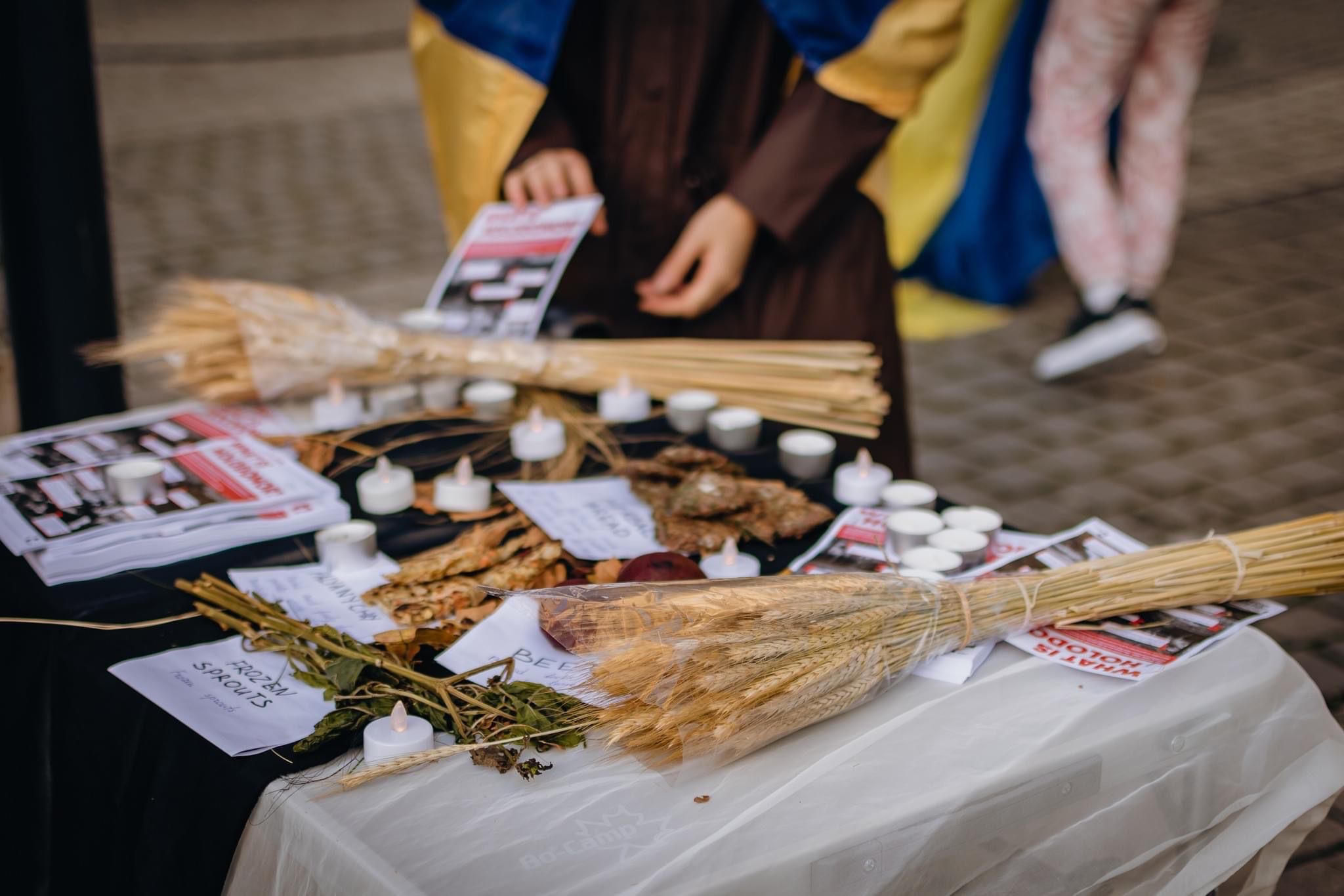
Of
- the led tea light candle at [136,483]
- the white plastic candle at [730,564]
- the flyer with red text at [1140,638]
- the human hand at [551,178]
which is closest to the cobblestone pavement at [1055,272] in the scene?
the flyer with red text at [1140,638]

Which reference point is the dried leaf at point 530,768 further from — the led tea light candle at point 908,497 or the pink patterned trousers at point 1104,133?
the pink patterned trousers at point 1104,133

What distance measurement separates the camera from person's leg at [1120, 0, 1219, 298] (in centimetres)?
413

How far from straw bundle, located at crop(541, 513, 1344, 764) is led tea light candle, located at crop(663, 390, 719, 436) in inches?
28.4

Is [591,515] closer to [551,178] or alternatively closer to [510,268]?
[510,268]

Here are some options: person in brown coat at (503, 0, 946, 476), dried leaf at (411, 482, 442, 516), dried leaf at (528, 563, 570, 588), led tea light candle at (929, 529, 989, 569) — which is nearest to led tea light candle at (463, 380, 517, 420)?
dried leaf at (411, 482, 442, 516)

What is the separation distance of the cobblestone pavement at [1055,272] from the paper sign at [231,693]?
159 cm

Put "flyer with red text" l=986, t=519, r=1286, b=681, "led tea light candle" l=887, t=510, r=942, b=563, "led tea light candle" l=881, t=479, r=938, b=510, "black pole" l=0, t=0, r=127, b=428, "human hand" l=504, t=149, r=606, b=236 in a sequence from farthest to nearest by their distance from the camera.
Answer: "black pole" l=0, t=0, r=127, b=428
"human hand" l=504, t=149, r=606, b=236
"led tea light candle" l=881, t=479, r=938, b=510
"led tea light candle" l=887, t=510, r=942, b=563
"flyer with red text" l=986, t=519, r=1286, b=681

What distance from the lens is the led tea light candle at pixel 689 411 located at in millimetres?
1967

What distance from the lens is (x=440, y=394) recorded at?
2051 mm

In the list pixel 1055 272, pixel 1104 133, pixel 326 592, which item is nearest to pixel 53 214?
pixel 326 592

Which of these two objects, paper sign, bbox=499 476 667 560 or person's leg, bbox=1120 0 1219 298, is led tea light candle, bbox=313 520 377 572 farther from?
person's leg, bbox=1120 0 1219 298

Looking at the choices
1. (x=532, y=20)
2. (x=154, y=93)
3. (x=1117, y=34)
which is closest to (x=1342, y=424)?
→ (x=1117, y=34)

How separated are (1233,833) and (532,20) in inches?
69.9

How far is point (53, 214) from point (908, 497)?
6.39 feet
